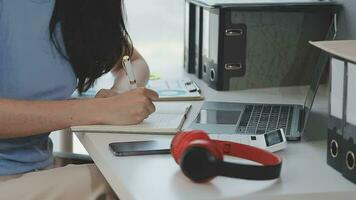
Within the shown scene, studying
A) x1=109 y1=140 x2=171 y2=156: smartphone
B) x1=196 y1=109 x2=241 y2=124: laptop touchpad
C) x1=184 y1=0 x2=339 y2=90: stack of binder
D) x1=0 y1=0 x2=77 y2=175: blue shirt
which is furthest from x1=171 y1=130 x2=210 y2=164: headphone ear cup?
x1=184 y1=0 x2=339 y2=90: stack of binder

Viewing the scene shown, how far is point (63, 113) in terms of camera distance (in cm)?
130

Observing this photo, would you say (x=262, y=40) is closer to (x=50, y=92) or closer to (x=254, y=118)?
(x=254, y=118)

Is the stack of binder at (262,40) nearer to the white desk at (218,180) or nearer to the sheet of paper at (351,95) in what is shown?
the white desk at (218,180)

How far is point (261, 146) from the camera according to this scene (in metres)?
1.19

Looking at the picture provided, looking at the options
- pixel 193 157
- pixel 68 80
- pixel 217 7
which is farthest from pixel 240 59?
pixel 193 157

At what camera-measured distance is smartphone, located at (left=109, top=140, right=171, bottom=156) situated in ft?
3.85

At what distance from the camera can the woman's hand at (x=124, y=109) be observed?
51.8 inches

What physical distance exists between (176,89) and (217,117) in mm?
288

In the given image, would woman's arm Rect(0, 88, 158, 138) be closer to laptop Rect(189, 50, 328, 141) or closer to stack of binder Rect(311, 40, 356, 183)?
laptop Rect(189, 50, 328, 141)

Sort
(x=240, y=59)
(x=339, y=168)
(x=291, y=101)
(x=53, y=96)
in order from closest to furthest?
(x=339, y=168) → (x=53, y=96) → (x=291, y=101) → (x=240, y=59)

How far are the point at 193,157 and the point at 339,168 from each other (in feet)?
0.93

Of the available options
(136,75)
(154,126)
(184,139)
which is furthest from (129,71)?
(184,139)

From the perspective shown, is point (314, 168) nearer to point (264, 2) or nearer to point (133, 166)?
point (133, 166)

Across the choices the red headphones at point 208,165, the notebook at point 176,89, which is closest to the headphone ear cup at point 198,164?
the red headphones at point 208,165
